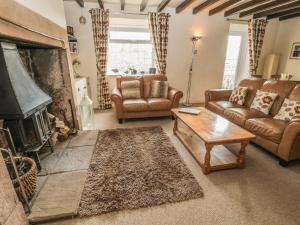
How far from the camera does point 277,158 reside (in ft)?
7.63

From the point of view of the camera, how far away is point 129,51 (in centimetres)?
461

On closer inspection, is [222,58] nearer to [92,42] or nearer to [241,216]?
[92,42]

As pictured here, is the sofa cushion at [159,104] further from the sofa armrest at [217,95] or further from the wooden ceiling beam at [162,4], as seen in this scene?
the wooden ceiling beam at [162,4]

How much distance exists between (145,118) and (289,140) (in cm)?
247

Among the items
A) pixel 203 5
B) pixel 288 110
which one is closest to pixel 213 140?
pixel 288 110

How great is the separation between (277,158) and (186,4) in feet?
10.9

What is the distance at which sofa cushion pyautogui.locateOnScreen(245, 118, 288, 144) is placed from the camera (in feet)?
7.09

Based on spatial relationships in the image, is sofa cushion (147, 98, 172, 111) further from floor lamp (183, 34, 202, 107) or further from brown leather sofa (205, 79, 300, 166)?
floor lamp (183, 34, 202, 107)

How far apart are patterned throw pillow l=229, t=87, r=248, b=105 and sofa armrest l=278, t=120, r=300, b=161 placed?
129cm

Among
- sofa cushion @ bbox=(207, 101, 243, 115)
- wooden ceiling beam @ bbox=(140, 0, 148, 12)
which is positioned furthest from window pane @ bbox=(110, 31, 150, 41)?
sofa cushion @ bbox=(207, 101, 243, 115)

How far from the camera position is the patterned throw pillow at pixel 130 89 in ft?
12.1

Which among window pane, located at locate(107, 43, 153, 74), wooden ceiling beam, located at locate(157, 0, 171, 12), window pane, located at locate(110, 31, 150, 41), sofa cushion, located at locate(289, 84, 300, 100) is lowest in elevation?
sofa cushion, located at locate(289, 84, 300, 100)

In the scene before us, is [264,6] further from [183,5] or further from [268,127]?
[268,127]


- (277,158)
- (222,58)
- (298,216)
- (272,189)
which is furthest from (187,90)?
(298,216)
